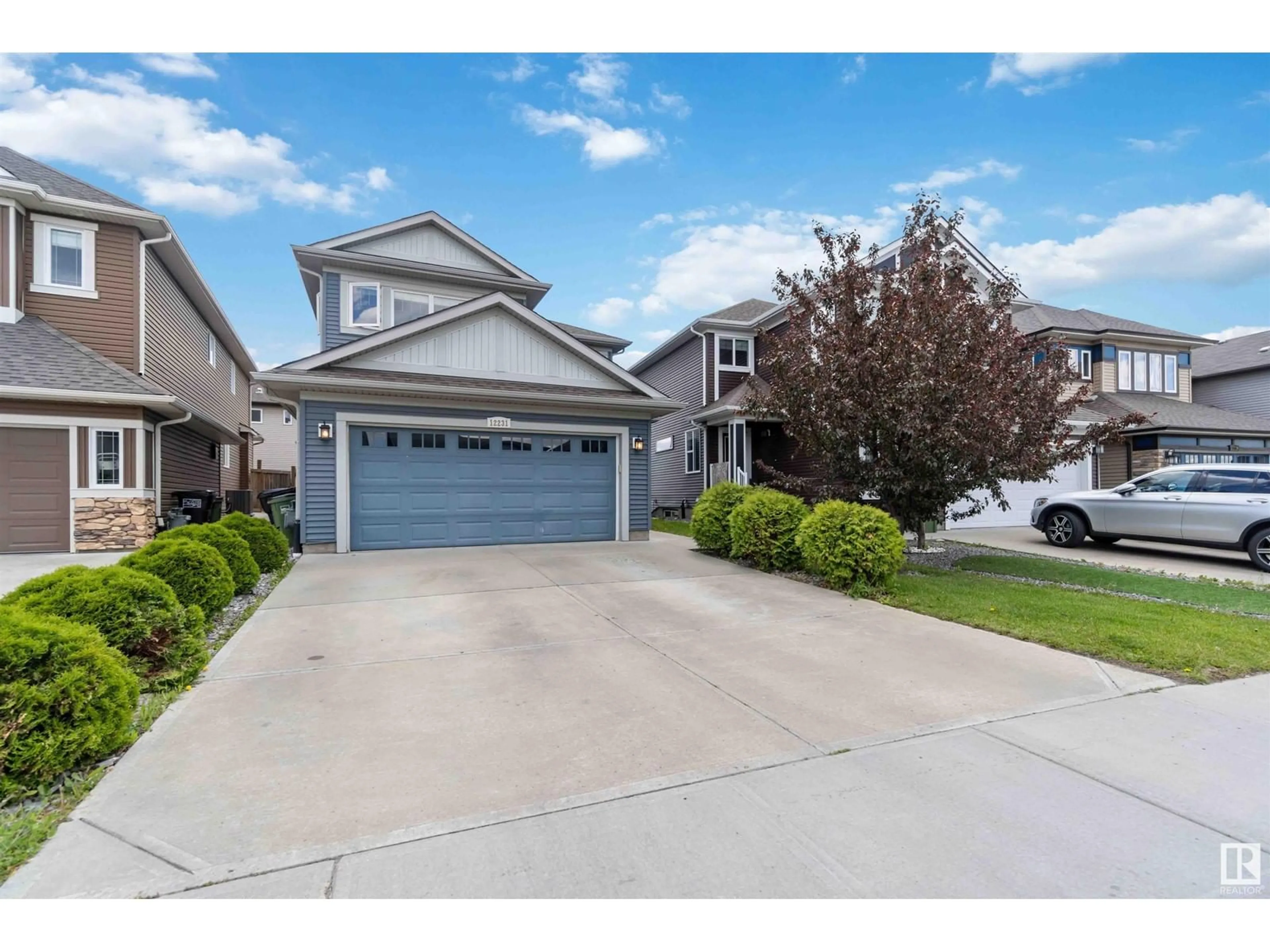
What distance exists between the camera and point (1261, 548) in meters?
8.85

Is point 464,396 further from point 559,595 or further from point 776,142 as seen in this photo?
point 776,142

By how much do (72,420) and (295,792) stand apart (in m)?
10.9

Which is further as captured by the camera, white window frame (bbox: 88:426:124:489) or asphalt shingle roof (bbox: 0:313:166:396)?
white window frame (bbox: 88:426:124:489)

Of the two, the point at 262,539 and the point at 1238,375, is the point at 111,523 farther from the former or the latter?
the point at 1238,375

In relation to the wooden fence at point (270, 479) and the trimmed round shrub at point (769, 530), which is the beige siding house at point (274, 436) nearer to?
the wooden fence at point (270, 479)

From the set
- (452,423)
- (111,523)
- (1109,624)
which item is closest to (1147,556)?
(1109,624)

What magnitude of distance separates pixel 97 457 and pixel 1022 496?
19.7m

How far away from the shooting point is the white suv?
9.05 metres

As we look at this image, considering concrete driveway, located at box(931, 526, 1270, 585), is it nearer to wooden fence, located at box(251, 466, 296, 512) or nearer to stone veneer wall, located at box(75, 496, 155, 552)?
stone veneer wall, located at box(75, 496, 155, 552)

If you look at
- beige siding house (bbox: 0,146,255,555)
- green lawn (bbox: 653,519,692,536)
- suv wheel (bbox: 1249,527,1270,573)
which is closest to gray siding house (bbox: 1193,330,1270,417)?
suv wheel (bbox: 1249,527,1270,573)

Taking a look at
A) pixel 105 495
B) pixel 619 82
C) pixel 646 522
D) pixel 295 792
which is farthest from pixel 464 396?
pixel 295 792

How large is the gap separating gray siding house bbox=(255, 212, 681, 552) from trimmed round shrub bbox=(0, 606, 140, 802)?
7009 mm

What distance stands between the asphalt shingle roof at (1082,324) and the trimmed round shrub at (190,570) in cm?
1904

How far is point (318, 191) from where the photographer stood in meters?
13.1
